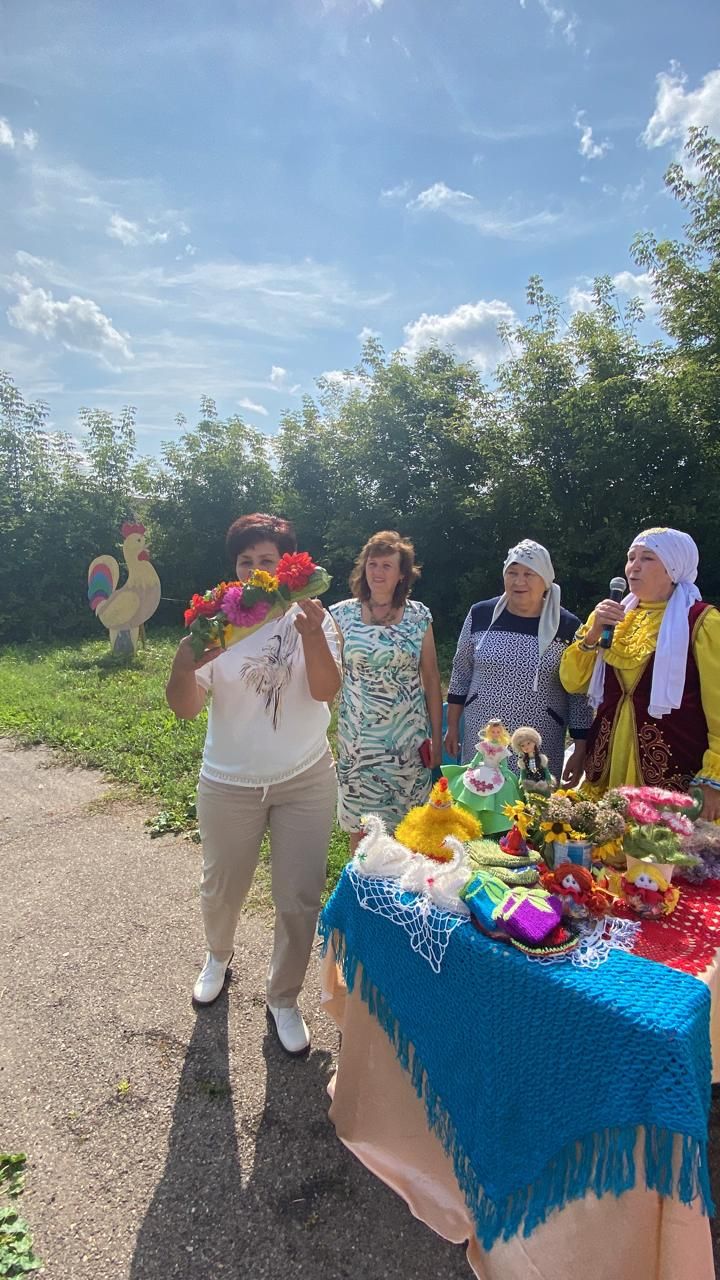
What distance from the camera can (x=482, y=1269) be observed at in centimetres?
161

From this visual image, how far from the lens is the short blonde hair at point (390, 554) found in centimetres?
290

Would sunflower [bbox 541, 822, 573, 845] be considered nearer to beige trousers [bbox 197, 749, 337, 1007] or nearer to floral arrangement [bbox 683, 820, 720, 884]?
floral arrangement [bbox 683, 820, 720, 884]

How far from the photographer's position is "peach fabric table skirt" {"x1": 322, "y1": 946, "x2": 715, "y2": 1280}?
132 cm

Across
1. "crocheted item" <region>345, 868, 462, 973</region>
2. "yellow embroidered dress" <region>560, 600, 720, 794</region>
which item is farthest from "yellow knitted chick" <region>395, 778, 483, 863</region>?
"yellow embroidered dress" <region>560, 600, 720, 794</region>

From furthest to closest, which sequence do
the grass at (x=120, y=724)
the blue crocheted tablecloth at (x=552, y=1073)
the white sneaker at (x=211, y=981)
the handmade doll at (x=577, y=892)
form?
the grass at (x=120, y=724) → the white sneaker at (x=211, y=981) → the handmade doll at (x=577, y=892) → the blue crocheted tablecloth at (x=552, y=1073)

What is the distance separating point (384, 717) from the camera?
2.91 metres

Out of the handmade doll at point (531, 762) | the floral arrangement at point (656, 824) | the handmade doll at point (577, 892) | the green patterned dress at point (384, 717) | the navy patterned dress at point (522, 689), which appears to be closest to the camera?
the handmade doll at point (577, 892)

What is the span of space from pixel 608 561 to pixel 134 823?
613 centimetres

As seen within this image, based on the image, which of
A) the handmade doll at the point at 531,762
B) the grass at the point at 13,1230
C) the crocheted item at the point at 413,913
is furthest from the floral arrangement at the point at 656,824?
the grass at the point at 13,1230

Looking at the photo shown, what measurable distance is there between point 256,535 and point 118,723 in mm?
4960

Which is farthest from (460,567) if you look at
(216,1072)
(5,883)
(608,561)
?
(216,1072)

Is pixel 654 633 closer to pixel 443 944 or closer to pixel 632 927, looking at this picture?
pixel 632 927

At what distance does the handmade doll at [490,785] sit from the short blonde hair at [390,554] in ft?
3.17

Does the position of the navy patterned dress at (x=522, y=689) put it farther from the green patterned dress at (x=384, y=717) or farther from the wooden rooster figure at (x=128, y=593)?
the wooden rooster figure at (x=128, y=593)
